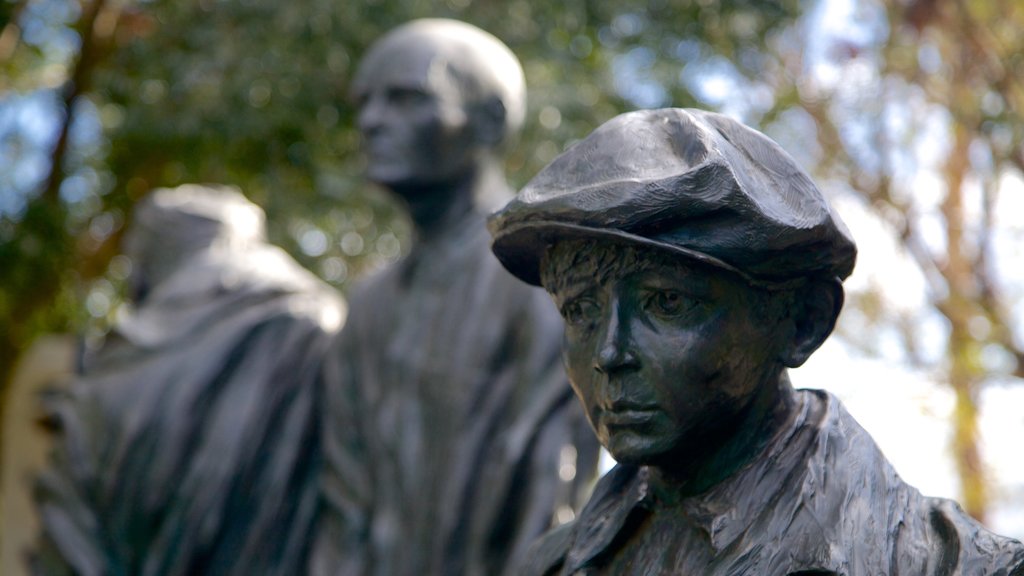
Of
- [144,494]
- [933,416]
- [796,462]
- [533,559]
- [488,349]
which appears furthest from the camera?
[933,416]

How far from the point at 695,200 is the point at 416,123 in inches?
136

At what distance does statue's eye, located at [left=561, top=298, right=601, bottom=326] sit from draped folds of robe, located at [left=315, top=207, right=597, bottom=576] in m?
2.65

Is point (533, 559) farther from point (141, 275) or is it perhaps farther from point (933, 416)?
point (933, 416)

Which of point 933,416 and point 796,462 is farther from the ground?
point 796,462

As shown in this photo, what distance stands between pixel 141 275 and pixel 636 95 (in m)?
3.26

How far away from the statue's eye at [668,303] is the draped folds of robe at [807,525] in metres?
0.23

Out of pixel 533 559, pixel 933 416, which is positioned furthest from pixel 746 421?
pixel 933 416

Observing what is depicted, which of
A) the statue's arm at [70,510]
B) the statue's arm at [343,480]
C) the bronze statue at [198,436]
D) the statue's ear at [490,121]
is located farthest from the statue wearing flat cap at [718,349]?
the statue's arm at [70,510]

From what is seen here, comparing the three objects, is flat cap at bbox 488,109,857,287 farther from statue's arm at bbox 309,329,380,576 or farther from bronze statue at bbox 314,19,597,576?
statue's arm at bbox 309,329,380,576

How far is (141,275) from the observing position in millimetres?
7289

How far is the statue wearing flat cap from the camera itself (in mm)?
2562

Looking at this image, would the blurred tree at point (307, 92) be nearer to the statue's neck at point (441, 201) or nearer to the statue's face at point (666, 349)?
the statue's neck at point (441, 201)

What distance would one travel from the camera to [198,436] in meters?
6.48

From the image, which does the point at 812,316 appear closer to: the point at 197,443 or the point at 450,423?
the point at 450,423
